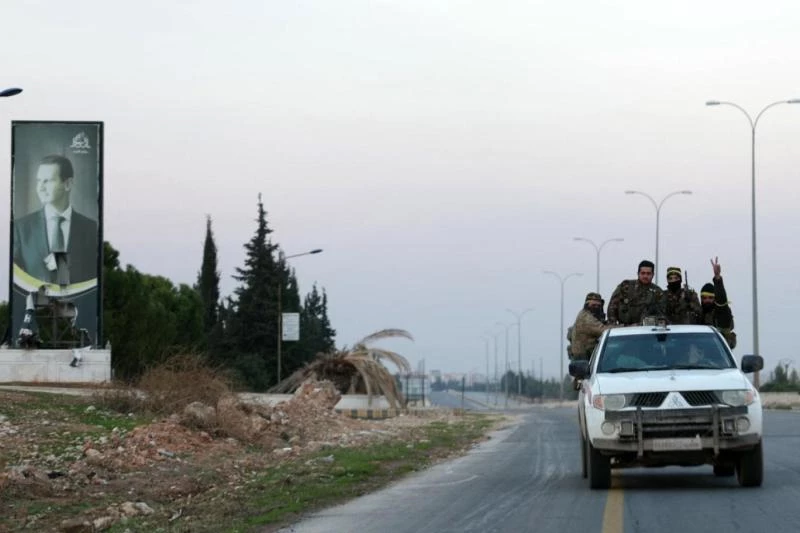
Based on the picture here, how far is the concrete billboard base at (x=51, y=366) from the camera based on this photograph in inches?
1640

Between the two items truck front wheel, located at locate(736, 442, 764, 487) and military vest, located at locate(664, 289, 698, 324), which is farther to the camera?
military vest, located at locate(664, 289, 698, 324)

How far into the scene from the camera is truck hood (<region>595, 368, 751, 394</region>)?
15039mm

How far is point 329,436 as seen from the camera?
29.4 meters

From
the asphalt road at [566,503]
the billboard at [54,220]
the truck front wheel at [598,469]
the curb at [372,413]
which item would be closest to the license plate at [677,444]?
the asphalt road at [566,503]

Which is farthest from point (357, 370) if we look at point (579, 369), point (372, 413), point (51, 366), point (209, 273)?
point (209, 273)

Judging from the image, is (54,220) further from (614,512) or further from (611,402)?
(614,512)

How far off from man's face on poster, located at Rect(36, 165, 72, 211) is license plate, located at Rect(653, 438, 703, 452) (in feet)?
100

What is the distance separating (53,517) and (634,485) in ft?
20.9

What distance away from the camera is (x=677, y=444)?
1485 centimetres

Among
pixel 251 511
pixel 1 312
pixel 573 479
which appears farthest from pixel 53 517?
pixel 1 312

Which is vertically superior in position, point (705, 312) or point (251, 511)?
point (705, 312)

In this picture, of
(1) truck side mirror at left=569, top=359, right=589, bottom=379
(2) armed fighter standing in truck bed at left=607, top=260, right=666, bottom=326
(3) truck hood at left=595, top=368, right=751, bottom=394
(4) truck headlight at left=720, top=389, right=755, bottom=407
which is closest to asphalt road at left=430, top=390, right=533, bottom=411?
(2) armed fighter standing in truck bed at left=607, top=260, right=666, bottom=326

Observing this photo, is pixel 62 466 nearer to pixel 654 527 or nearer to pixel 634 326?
pixel 634 326

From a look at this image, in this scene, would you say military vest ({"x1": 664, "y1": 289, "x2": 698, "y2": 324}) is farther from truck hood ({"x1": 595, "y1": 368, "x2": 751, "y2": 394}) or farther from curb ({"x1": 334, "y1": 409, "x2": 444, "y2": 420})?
curb ({"x1": 334, "y1": 409, "x2": 444, "y2": 420})
